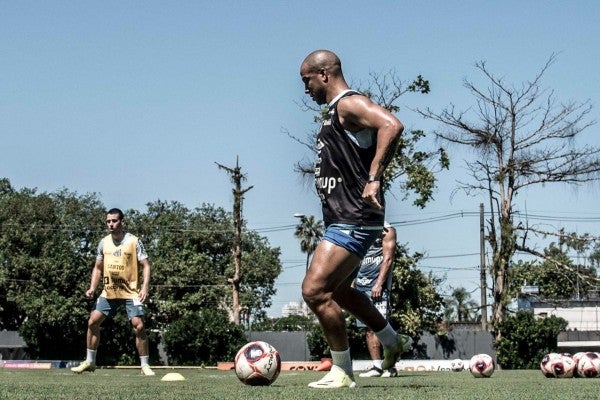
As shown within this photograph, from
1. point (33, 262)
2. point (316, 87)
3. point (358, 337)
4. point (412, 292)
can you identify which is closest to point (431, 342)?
point (412, 292)

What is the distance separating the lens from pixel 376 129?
21.1 feet

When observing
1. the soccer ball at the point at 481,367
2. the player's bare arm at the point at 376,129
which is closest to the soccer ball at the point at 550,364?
the soccer ball at the point at 481,367

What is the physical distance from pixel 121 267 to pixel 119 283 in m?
0.22

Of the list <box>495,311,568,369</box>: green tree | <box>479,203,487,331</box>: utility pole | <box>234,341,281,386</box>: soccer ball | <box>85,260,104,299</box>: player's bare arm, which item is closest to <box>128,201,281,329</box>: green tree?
<box>479,203,487,331</box>: utility pole

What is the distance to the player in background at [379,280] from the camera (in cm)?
1100

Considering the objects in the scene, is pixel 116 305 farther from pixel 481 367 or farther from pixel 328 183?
pixel 328 183

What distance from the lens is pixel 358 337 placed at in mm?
28203

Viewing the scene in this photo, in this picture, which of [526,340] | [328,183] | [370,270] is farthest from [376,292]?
[526,340]

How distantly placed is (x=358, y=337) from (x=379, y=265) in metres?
16.7

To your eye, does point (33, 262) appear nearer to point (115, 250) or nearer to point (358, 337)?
point (358, 337)

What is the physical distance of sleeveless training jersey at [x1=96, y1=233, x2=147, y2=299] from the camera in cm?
1291

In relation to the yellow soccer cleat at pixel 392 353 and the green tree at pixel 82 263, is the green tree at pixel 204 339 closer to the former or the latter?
the green tree at pixel 82 263

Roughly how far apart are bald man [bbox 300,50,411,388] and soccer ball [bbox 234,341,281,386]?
0.85m

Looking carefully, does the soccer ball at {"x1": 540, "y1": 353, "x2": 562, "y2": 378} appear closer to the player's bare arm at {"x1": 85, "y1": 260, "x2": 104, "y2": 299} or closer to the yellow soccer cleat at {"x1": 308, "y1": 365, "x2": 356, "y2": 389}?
the yellow soccer cleat at {"x1": 308, "y1": 365, "x2": 356, "y2": 389}
